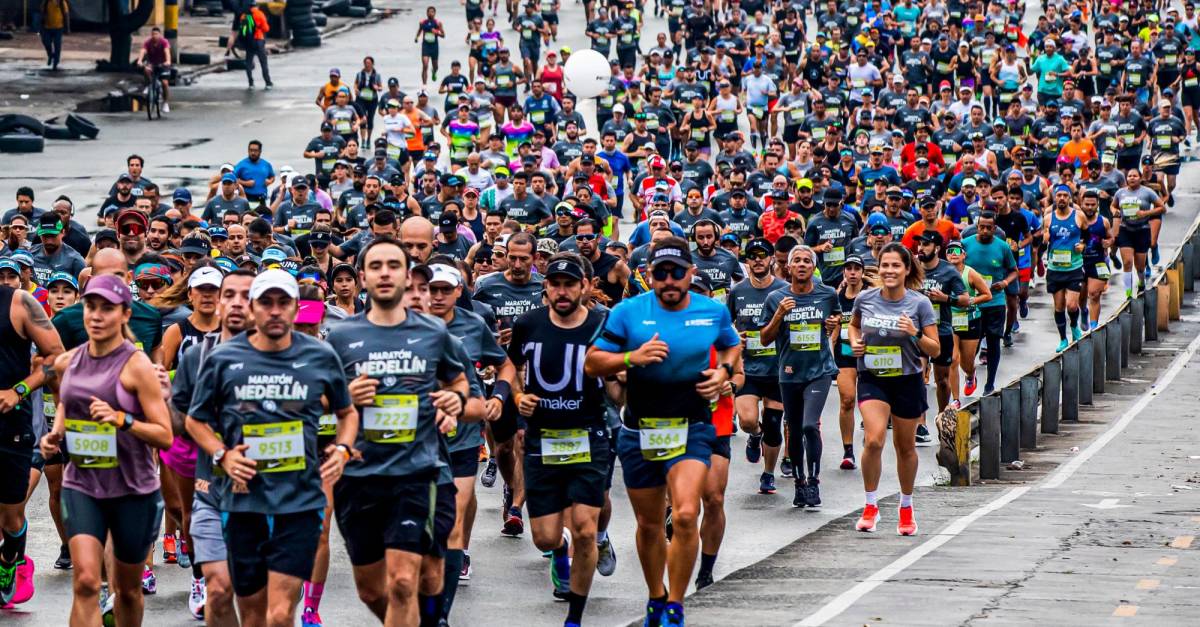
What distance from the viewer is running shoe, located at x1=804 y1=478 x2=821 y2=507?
46.6 ft

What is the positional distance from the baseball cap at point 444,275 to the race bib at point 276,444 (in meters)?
2.05

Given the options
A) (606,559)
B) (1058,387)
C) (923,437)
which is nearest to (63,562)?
(606,559)

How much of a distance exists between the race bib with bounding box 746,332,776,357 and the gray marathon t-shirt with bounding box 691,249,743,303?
120 centimetres

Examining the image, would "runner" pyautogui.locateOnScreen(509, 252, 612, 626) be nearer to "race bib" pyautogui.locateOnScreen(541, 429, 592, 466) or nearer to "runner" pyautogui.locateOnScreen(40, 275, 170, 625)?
"race bib" pyautogui.locateOnScreen(541, 429, 592, 466)

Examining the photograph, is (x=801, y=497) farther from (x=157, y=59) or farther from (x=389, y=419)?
(x=157, y=59)

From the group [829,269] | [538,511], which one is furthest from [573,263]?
[829,269]

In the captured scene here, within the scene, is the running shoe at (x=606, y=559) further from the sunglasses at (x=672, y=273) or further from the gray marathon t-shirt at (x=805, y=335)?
the gray marathon t-shirt at (x=805, y=335)

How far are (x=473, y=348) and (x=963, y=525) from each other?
13.5 feet

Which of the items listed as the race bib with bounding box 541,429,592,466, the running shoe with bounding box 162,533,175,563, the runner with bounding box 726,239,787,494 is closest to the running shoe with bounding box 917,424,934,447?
the runner with bounding box 726,239,787,494

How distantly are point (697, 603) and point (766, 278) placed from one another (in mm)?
4684

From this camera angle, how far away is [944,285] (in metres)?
17.4

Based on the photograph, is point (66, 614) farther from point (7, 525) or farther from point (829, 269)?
point (829, 269)

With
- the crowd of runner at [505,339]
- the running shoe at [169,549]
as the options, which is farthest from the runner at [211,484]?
the running shoe at [169,549]

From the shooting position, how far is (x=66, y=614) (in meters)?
10.8
